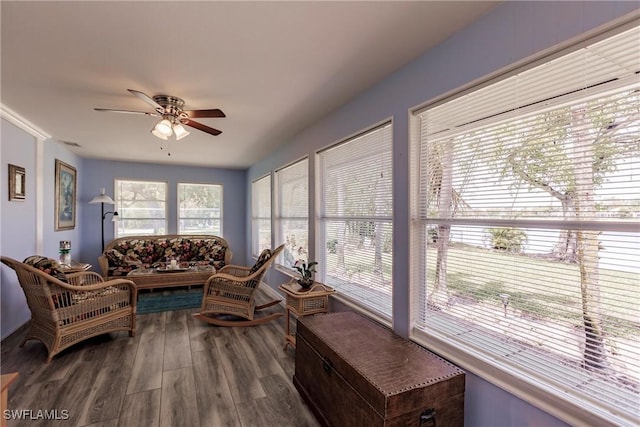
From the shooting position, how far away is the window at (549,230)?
115cm

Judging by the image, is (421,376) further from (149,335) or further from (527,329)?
(149,335)

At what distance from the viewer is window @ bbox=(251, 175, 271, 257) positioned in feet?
17.9

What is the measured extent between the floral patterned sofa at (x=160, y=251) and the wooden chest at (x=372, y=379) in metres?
3.79

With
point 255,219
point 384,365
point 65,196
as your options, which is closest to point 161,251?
point 65,196

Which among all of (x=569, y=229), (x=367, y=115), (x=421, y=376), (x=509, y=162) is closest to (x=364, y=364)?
(x=421, y=376)

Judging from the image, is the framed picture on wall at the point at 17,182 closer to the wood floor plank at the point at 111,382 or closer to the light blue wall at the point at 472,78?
the wood floor plank at the point at 111,382

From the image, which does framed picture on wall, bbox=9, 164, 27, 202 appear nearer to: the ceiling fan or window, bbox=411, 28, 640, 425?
the ceiling fan

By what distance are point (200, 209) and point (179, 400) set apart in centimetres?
496

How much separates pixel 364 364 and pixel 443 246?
0.89 meters

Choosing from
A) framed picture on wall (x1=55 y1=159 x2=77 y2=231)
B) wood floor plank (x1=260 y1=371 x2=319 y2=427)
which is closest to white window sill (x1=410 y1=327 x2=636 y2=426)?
wood floor plank (x1=260 y1=371 x2=319 y2=427)

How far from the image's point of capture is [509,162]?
153 centimetres

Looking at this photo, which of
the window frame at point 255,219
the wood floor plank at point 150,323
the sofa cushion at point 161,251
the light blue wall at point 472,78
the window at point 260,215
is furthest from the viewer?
the window frame at point 255,219

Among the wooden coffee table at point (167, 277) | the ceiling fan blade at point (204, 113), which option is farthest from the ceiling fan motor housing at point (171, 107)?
the wooden coffee table at point (167, 277)

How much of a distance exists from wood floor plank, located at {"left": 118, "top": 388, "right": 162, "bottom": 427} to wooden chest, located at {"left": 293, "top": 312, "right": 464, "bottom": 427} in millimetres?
1011
